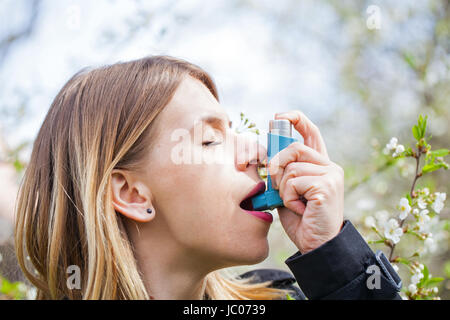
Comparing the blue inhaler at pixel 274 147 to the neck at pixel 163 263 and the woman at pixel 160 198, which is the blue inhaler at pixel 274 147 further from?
the neck at pixel 163 263

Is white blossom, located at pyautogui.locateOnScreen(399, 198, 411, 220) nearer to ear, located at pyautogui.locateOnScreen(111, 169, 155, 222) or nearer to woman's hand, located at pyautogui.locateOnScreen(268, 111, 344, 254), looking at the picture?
woman's hand, located at pyautogui.locateOnScreen(268, 111, 344, 254)

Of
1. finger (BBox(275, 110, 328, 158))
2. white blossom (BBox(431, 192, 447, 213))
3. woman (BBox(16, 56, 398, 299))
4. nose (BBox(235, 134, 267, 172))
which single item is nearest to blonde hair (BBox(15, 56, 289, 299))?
woman (BBox(16, 56, 398, 299))

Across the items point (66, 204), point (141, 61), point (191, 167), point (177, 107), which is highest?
point (141, 61)

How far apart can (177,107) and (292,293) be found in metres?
0.76

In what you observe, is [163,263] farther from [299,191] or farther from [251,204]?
[299,191]

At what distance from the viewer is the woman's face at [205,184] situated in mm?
1115

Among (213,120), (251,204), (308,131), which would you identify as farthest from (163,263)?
(308,131)

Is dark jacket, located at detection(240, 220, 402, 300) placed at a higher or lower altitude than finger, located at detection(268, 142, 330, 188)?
lower

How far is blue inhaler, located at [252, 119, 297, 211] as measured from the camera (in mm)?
1138

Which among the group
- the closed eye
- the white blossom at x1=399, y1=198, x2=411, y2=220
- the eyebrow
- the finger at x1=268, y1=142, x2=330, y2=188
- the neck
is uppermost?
the eyebrow

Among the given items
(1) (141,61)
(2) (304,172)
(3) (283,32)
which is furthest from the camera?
(3) (283,32)
